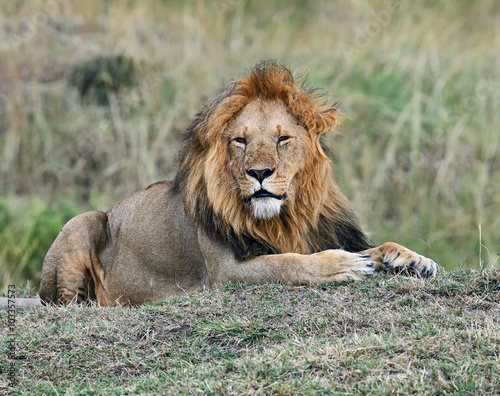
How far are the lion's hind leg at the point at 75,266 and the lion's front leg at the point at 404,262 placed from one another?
2258 mm

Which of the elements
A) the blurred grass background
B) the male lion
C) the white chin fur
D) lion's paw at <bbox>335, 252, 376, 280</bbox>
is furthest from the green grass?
the blurred grass background

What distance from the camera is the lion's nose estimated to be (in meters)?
4.71

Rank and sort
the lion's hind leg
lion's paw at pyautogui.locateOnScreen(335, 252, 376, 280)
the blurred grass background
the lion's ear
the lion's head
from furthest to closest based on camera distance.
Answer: the blurred grass background
the lion's hind leg
the lion's ear
the lion's head
lion's paw at pyautogui.locateOnScreen(335, 252, 376, 280)

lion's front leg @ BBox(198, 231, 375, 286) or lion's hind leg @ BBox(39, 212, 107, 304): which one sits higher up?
lion's front leg @ BBox(198, 231, 375, 286)

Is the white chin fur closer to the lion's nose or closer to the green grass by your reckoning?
the lion's nose

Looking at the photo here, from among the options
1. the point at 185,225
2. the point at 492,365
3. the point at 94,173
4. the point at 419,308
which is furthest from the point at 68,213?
the point at 492,365

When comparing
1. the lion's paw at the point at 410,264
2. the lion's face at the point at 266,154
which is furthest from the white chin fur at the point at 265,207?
the lion's paw at the point at 410,264

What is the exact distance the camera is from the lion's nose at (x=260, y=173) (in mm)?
4707

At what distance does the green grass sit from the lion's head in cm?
46

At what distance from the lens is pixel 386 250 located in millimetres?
4961

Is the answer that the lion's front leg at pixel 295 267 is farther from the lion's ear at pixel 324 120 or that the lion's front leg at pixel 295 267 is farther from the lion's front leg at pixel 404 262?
the lion's ear at pixel 324 120

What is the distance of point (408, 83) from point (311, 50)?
1701mm

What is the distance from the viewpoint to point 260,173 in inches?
185

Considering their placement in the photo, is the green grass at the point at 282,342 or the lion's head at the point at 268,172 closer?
the green grass at the point at 282,342
